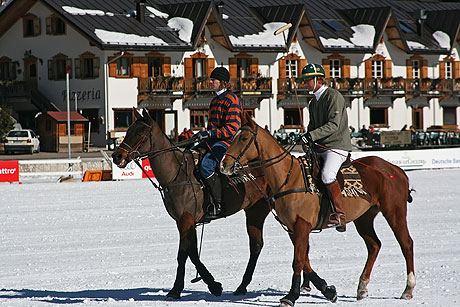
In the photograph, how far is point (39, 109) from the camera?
167 ft

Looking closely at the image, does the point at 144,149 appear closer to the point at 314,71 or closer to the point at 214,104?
the point at 214,104

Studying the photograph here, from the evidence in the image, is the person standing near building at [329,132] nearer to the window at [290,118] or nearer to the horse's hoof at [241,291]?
the horse's hoof at [241,291]

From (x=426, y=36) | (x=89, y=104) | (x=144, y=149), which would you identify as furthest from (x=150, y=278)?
(x=426, y=36)

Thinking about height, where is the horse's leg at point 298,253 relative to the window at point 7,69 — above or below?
below

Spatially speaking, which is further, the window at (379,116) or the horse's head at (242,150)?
the window at (379,116)

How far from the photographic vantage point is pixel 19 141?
4597 cm

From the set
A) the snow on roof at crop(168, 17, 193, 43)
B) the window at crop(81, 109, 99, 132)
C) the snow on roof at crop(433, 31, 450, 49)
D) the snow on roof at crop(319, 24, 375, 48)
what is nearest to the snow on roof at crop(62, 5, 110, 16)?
the snow on roof at crop(168, 17, 193, 43)

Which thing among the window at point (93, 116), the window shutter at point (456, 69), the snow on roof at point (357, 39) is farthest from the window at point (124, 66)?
the window shutter at point (456, 69)

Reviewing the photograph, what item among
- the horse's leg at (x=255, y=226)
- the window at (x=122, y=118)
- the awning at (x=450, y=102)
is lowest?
the horse's leg at (x=255, y=226)

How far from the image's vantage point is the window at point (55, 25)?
168 feet

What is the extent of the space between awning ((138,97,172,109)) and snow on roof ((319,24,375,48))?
11558 mm

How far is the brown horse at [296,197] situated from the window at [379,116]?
4954 centimetres

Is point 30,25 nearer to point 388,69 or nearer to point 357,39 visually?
point 357,39

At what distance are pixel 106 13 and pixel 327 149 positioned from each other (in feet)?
139
